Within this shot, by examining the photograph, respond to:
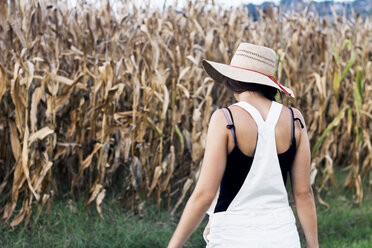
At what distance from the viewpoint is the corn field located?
13.1 ft

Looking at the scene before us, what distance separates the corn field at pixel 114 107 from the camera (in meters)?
3.98

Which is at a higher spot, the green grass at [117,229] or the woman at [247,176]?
the woman at [247,176]

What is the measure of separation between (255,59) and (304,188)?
0.58 m

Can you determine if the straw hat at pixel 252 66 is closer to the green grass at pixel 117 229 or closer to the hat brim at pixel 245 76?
the hat brim at pixel 245 76

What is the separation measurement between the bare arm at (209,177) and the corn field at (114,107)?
223cm

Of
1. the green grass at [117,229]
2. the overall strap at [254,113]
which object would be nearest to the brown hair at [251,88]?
the overall strap at [254,113]

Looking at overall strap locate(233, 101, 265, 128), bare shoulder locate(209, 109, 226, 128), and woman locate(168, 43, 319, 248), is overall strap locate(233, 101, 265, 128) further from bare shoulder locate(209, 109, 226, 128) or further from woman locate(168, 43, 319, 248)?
bare shoulder locate(209, 109, 226, 128)

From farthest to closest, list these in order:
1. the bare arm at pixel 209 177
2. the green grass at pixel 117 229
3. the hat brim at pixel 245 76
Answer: the green grass at pixel 117 229, the hat brim at pixel 245 76, the bare arm at pixel 209 177

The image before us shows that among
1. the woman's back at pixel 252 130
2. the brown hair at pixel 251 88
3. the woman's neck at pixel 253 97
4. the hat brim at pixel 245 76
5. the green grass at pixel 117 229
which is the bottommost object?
the green grass at pixel 117 229

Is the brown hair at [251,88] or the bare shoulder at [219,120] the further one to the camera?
the brown hair at [251,88]

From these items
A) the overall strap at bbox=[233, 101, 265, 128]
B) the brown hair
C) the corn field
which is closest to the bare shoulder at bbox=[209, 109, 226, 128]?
the overall strap at bbox=[233, 101, 265, 128]

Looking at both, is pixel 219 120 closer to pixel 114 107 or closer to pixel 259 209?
pixel 259 209

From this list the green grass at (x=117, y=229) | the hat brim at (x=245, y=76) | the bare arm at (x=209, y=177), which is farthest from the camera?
the green grass at (x=117, y=229)

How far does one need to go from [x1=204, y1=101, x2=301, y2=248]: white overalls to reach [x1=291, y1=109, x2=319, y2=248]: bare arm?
18 cm
